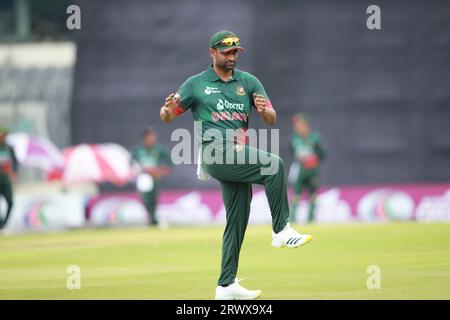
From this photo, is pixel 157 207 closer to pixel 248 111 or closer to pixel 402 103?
pixel 402 103

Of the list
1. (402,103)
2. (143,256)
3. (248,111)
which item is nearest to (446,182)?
(402,103)

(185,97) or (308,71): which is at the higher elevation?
(308,71)

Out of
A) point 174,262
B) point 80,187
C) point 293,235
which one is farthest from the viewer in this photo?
point 80,187

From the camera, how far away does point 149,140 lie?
2623cm

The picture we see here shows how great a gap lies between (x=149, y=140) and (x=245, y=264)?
461 inches

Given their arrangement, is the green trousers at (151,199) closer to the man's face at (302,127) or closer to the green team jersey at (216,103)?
the man's face at (302,127)

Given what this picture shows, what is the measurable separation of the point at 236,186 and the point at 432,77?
14.9 meters

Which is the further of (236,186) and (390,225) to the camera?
(390,225)

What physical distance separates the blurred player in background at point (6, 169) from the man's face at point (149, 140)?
315 centimetres

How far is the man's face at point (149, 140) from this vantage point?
2616cm

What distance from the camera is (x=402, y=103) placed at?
25.0 m

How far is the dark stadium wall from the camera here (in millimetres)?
24844

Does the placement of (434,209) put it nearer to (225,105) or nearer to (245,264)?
(245,264)

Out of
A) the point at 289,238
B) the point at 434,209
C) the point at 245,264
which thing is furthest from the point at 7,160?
the point at 289,238
